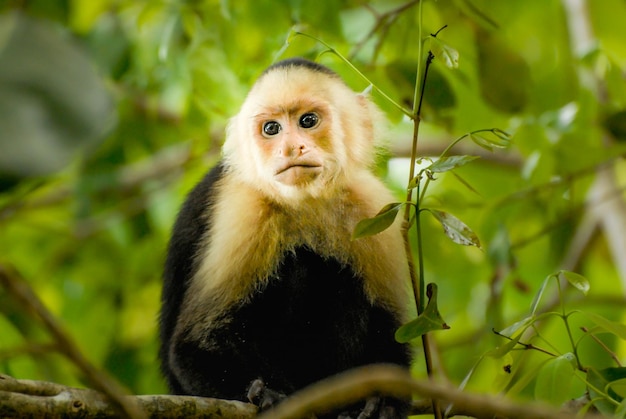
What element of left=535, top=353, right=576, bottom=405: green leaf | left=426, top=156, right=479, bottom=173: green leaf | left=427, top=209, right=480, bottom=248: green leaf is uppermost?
left=426, top=156, right=479, bottom=173: green leaf

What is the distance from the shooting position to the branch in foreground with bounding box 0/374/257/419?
5.45 feet

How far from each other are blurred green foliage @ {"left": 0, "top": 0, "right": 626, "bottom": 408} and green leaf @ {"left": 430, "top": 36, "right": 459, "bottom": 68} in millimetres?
337

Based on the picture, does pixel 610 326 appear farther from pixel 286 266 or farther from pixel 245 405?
pixel 286 266

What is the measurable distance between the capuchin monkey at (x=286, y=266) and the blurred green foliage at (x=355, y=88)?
242 millimetres

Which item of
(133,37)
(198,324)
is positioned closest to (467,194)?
(133,37)

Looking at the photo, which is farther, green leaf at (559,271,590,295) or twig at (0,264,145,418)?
green leaf at (559,271,590,295)

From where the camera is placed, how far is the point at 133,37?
438cm

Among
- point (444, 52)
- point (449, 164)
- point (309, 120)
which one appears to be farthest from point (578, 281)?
point (309, 120)

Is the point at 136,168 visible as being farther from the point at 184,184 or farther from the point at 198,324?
the point at 198,324

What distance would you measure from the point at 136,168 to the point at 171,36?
275 centimetres

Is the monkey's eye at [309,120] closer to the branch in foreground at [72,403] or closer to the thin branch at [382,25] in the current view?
the thin branch at [382,25]

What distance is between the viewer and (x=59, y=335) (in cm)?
108

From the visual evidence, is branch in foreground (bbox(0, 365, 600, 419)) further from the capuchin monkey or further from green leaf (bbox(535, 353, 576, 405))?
the capuchin monkey

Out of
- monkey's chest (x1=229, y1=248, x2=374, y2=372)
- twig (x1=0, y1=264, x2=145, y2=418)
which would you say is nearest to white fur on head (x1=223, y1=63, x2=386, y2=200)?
monkey's chest (x1=229, y1=248, x2=374, y2=372)
